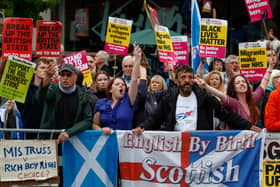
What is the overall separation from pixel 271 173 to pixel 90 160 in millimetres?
2166

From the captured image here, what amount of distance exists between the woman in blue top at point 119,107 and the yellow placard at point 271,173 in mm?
1719

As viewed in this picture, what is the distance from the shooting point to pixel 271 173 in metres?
7.80

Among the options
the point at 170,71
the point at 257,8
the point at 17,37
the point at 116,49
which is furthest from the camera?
the point at 257,8

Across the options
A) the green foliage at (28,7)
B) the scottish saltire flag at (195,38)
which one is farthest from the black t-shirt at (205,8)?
the scottish saltire flag at (195,38)

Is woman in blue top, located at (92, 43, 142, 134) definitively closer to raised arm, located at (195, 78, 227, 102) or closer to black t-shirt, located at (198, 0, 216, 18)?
raised arm, located at (195, 78, 227, 102)

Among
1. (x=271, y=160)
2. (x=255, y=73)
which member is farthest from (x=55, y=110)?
(x=255, y=73)

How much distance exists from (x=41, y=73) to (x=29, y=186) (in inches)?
65.5

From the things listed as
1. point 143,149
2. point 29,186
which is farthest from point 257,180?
point 29,186

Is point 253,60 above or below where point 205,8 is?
below

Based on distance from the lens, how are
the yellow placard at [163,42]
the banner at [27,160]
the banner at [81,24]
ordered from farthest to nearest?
the banner at [81,24] < the yellow placard at [163,42] < the banner at [27,160]

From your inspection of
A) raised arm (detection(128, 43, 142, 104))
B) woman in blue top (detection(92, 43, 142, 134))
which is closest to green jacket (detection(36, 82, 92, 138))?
woman in blue top (detection(92, 43, 142, 134))

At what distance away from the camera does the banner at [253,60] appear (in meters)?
10.3

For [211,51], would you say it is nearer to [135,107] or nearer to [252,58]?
[252,58]

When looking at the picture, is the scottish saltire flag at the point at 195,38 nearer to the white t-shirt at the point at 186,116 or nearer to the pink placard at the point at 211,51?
the pink placard at the point at 211,51
